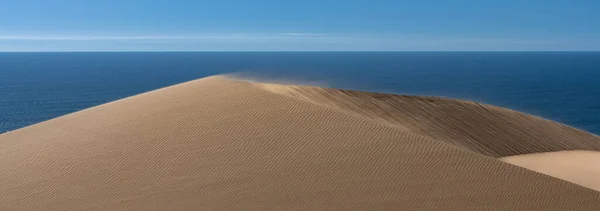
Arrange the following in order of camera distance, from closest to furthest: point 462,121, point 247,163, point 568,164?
point 247,163 → point 568,164 → point 462,121

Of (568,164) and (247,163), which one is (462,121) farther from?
(247,163)

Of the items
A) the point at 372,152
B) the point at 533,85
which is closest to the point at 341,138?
the point at 372,152

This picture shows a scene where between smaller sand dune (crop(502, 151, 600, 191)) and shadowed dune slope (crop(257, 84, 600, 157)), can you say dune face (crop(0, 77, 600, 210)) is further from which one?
smaller sand dune (crop(502, 151, 600, 191))

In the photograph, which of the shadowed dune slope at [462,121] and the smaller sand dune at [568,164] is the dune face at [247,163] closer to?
the shadowed dune slope at [462,121]

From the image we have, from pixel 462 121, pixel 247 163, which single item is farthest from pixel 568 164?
pixel 247 163

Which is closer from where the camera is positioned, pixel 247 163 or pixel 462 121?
pixel 247 163

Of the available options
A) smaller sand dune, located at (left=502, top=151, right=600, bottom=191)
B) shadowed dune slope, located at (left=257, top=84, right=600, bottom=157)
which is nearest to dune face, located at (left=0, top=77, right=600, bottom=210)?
shadowed dune slope, located at (left=257, top=84, right=600, bottom=157)

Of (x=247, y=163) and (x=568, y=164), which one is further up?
(x=247, y=163)
